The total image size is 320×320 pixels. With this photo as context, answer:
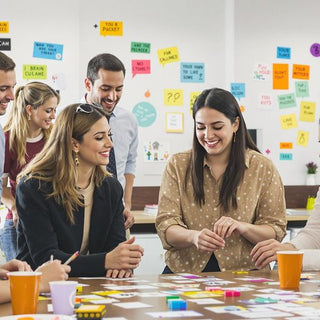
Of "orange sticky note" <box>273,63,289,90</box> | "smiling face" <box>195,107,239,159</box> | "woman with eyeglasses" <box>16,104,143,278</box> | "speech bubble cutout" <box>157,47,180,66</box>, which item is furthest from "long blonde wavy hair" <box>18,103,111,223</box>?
"orange sticky note" <box>273,63,289,90</box>

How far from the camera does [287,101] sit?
5547 millimetres

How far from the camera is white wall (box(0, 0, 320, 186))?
4918mm

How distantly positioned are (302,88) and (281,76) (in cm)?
21

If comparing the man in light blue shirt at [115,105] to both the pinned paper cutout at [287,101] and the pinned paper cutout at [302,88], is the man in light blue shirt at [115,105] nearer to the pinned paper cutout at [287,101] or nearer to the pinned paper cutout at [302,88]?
the pinned paper cutout at [287,101]

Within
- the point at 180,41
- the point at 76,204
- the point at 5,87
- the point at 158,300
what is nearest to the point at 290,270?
the point at 158,300

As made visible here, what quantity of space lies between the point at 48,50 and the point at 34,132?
3.95 feet

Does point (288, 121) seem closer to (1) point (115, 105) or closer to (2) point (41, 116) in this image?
A: (1) point (115, 105)

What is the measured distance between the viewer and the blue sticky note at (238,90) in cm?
537

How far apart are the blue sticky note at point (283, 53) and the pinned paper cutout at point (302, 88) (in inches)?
8.8

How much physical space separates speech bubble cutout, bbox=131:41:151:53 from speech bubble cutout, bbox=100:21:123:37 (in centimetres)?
13

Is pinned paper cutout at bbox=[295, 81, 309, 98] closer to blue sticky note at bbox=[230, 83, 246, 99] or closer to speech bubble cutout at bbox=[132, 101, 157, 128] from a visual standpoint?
blue sticky note at bbox=[230, 83, 246, 99]

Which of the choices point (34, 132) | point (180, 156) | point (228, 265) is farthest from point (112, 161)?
point (228, 265)

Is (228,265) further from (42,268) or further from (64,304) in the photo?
(64,304)

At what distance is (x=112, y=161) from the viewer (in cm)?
372
